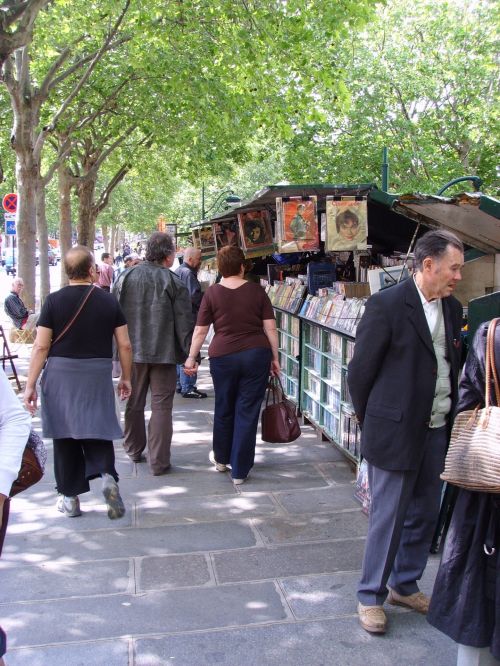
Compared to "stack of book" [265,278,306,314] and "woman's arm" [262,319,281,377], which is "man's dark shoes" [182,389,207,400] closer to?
"stack of book" [265,278,306,314]

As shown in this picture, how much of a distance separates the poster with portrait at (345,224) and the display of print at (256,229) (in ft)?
5.59

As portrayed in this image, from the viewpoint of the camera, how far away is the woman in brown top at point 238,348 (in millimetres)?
5629

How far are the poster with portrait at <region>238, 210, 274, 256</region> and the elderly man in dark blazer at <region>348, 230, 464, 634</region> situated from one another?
416 cm

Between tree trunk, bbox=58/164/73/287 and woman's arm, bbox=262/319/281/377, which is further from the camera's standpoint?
tree trunk, bbox=58/164/73/287

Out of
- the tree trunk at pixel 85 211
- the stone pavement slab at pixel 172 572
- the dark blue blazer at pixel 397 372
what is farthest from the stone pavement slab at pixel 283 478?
the tree trunk at pixel 85 211

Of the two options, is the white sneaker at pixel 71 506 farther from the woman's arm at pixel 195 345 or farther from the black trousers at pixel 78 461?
the woman's arm at pixel 195 345

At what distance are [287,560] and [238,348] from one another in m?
1.79

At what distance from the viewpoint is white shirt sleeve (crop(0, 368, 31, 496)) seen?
221 centimetres

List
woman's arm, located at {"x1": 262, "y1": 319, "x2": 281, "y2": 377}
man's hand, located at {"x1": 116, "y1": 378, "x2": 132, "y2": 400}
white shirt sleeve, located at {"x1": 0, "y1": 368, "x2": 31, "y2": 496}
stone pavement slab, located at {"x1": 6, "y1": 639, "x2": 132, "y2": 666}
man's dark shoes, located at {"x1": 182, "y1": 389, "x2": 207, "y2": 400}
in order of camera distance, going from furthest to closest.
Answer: man's dark shoes, located at {"x1": 182, "y1": 389, "x2": 207, "y2": 400} < woman's arm, located at {"x1": 262, "y1": 319, "x2": 281, "y2": 377} < man's hand, located at {"x1": 116, "y1": 378, "x2": 132, "y2": 400} < stone pavement slab, located at {"x1": 6, "y1": 639, "x2": 132, "y2": 666} < white shirt sleeve, located at {"x1": 0, "y1": 368, "x2": 31, "y2": 496}

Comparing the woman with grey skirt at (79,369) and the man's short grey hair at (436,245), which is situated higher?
the man's short grey hair at (436,245)

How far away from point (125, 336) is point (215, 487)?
5.02 ft

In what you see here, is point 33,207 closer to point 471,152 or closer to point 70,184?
point 70,184

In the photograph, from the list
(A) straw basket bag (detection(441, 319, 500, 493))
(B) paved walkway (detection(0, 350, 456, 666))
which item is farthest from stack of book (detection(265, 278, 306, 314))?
(A) straw basket bag (detection(441, 319, 500, 493))

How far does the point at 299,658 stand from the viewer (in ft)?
10.7
